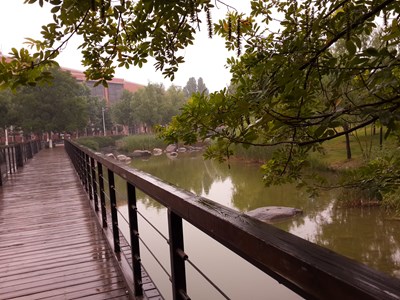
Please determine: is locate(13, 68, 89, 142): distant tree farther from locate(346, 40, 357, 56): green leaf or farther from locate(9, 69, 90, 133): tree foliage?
locate(346, 40, 357, 56): green leaf

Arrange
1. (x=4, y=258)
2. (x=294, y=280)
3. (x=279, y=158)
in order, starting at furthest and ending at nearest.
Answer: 1. (x=4, y=258)
2. (x=279, y=158)
3. (x=294, y=280)

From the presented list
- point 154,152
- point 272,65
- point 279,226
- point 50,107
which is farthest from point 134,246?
point 154,152

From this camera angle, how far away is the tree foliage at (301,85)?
62.2 inches

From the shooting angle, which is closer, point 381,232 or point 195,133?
point 195,133

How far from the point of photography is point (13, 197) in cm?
812

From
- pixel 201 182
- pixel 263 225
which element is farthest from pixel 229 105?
pixel 201 182

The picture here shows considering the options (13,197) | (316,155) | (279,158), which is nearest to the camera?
(279,158)

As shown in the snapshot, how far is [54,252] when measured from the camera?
422cm

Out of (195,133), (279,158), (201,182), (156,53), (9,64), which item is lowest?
(201,182)

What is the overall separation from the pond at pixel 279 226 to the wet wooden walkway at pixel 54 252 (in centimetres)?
76

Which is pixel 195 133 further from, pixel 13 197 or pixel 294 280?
pixel 13 197

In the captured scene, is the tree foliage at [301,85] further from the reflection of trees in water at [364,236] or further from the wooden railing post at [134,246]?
the reflection of trees in water at [364,236]

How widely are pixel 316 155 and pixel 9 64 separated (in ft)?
56.0

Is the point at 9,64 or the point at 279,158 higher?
the point at 9,64
